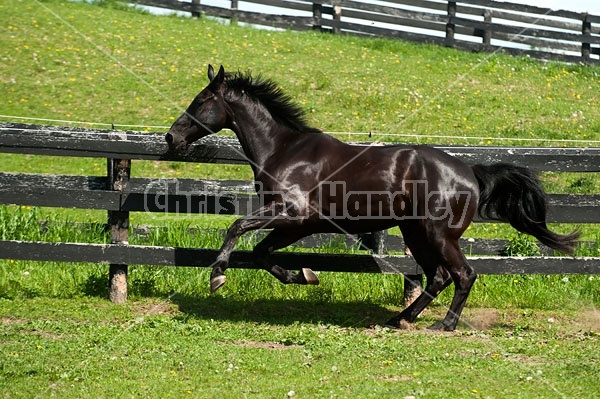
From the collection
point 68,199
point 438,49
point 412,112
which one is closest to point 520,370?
point 68,199

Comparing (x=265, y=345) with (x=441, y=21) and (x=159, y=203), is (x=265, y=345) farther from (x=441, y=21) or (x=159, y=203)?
(x=441, y=21)

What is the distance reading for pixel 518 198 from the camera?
798 cm

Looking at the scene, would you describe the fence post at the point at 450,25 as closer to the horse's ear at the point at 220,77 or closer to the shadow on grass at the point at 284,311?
the shadow on grass at the point at 284,311

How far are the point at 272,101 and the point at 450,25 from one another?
16297mm

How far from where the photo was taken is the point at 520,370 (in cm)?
599

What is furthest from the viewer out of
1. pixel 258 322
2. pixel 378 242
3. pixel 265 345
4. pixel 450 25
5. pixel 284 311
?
pixel 450 25

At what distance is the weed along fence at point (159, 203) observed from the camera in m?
8.02

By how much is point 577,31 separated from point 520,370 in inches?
791

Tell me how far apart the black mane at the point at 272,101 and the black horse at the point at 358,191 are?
0.05 feet

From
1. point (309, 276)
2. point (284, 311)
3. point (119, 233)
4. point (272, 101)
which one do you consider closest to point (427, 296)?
point (309, 276)

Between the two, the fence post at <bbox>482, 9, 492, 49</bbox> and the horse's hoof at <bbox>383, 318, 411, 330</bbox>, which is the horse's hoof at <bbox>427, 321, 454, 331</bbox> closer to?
the horse's hoof at <bbox>383, 318, 411, 330</bbox>

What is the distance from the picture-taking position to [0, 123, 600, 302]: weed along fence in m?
8.02

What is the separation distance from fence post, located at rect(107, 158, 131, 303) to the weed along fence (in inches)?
0.4

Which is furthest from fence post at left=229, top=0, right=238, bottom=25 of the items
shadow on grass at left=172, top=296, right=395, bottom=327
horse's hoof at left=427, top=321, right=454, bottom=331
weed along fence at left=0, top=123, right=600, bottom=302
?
horse's hoof at left=427, top=321, right=454, bottom=331
